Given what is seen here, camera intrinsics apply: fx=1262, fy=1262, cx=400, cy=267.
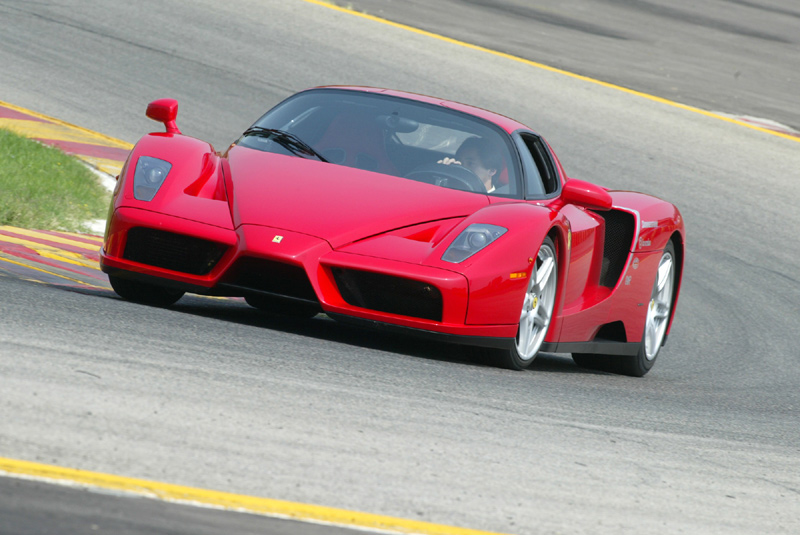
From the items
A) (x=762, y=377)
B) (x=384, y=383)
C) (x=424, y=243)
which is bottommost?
(x=762, y=377)

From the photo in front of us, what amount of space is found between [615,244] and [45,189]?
4.22m

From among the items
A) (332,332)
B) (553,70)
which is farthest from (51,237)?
(553,70)

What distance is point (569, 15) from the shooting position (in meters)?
19.3

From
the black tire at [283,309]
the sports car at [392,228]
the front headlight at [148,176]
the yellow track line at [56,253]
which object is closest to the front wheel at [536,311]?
the sports car at [392,228]

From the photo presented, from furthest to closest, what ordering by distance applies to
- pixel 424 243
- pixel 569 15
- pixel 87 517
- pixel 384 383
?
pixel 569 15
pixel 424 243
pixel 384 383
pixel 87 517

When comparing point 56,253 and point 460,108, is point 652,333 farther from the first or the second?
point 56,253

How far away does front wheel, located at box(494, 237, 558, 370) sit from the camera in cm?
588

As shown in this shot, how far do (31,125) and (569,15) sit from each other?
33.1 ft

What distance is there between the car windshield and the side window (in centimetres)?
10

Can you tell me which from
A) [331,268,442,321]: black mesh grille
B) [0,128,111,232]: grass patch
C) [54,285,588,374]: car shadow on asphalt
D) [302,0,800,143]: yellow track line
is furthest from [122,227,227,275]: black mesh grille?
[302,0,800,143]: yellow track line

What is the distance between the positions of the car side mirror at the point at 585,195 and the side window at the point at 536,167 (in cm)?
23

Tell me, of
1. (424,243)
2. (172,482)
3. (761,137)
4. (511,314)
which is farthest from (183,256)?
(761,137)

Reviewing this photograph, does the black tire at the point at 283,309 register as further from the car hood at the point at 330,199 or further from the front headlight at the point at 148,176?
the front headlight at the point at 148,176

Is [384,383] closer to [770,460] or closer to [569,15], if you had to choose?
[770,460]
